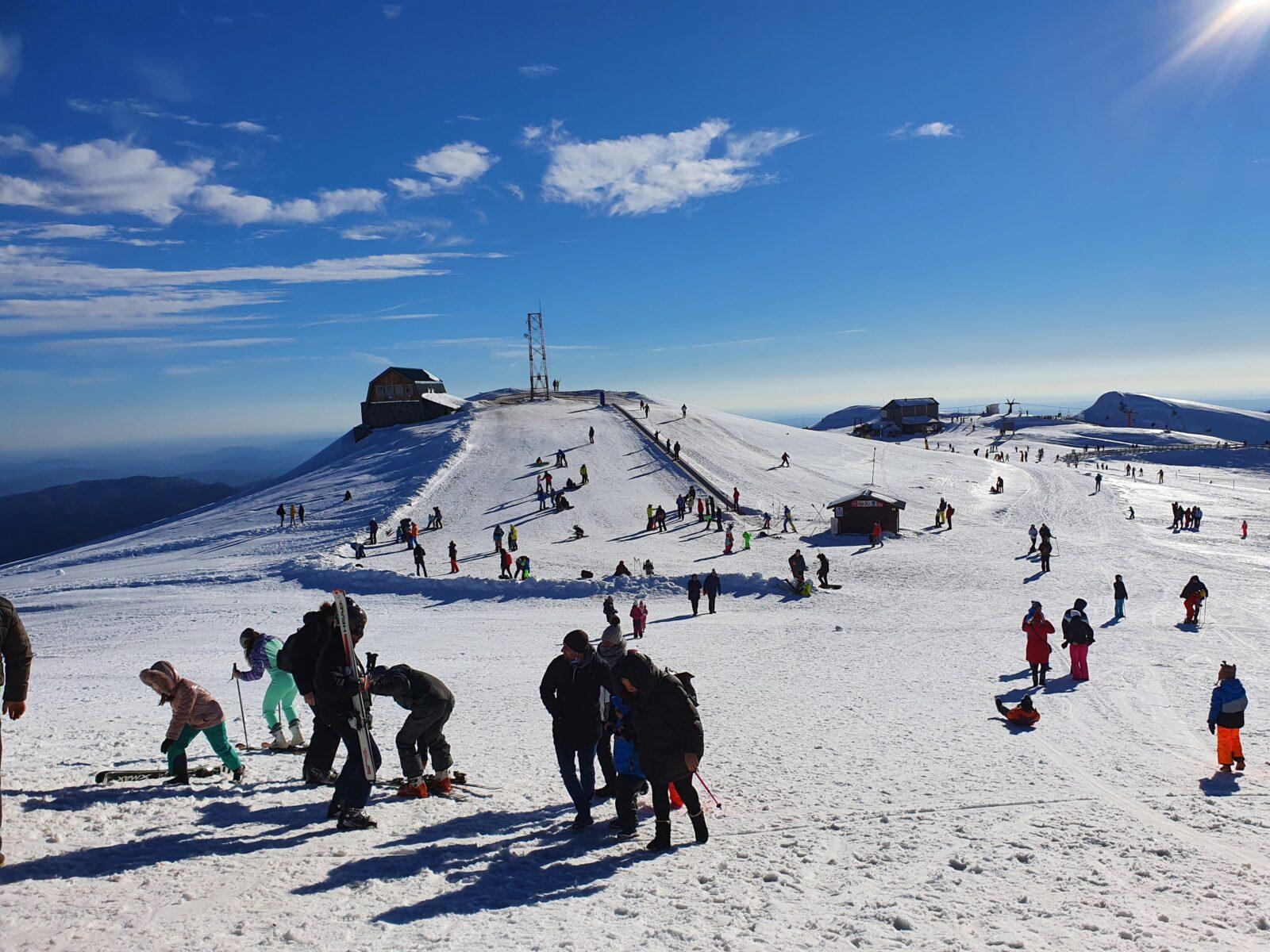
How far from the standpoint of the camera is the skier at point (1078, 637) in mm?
12164

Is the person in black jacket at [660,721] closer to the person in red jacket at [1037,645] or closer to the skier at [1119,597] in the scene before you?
the person in red jacket at [1037,645]

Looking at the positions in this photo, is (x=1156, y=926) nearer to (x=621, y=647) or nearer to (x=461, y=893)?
(x=621, y=647)

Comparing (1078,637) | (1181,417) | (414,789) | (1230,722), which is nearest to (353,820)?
(414,789)

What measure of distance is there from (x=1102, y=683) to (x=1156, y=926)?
28.6ft

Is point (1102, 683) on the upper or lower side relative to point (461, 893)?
lower

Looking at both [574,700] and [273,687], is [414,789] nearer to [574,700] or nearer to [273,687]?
[574,700]

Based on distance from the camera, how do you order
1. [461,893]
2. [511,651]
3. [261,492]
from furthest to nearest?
[261,492] < [511,651] < [461,893]

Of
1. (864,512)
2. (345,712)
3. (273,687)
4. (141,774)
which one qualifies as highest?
(345,712)

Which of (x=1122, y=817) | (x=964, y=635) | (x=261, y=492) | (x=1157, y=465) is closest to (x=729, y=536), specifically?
(x=964, y=635)

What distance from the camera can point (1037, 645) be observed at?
12.3 meters

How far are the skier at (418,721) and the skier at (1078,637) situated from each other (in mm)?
10647

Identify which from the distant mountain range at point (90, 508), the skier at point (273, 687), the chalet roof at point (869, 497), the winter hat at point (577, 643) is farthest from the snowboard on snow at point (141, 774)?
the distant mountain range at point (90, 508)

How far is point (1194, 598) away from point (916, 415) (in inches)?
3091

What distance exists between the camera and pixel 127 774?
22.4ft
